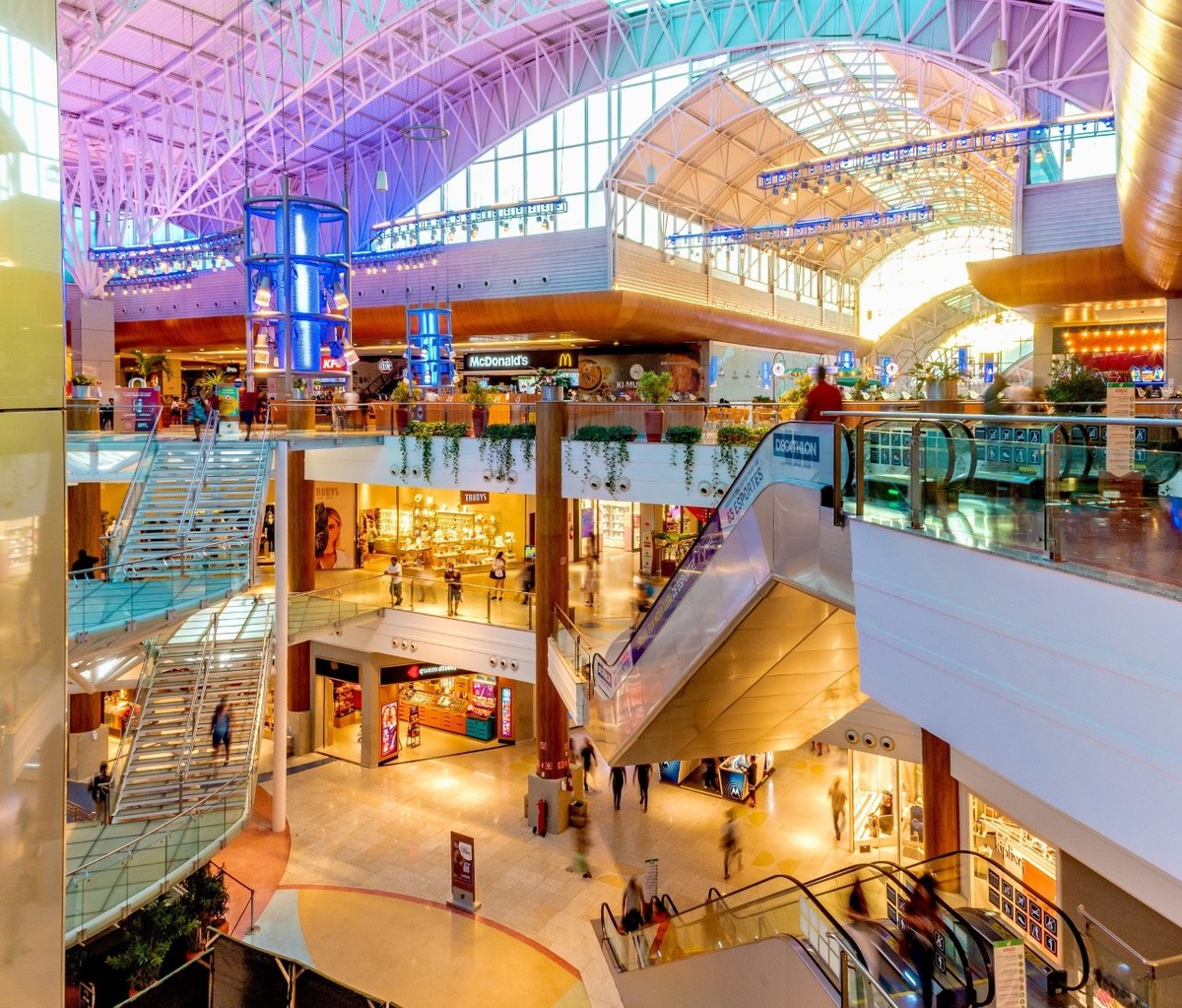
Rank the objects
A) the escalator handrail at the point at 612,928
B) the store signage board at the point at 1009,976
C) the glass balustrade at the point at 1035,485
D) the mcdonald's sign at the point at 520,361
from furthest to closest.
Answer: the mcdonald's sign at the point at 520,361, the escalator handrail at the point at 612,928, the store signage board at the point at 1009,976, the glass balustrade at the point at 1035,485

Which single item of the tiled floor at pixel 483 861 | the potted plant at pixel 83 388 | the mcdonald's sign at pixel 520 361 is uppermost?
the mcdonald's sign at pixel 520 361

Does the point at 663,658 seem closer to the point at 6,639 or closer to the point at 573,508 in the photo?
the point at 6,639

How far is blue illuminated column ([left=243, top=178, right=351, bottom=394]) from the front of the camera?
1529cm

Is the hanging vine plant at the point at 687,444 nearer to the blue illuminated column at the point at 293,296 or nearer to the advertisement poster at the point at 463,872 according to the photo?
the blue illuminated column at the point at 293,296

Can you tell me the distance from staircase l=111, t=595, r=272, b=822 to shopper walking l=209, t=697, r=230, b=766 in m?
0.07

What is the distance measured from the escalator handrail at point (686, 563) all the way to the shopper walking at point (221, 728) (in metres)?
5.45

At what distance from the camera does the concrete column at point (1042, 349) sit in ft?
67.1

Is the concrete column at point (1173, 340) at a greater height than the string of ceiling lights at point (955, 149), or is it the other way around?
the string of ceiling lights at point (955, 149)

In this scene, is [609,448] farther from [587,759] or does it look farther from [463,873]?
[463,873]

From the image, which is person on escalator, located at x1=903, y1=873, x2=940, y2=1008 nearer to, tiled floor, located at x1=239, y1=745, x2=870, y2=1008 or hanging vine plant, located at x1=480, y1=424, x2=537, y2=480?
tiled floor, located at x1=239, y1=745, x2=870, y2=1008

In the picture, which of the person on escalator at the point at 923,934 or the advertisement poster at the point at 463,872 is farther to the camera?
the advertisement poster at the point at 463,872

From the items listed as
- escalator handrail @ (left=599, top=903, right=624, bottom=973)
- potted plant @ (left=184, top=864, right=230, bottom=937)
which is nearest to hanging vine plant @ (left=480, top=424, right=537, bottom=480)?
potted plant @ (left=184, top=864, right=230, bottom=937)

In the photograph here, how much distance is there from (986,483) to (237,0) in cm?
2359

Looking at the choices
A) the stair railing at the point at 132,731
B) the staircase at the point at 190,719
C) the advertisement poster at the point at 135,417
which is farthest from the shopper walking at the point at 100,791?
the advertisement poster at the point at 135,417
